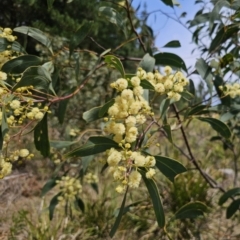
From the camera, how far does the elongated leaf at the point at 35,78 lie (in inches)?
33.9

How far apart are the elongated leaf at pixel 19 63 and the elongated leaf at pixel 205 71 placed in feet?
1.90

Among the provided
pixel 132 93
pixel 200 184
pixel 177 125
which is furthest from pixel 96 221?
pixel 132 93

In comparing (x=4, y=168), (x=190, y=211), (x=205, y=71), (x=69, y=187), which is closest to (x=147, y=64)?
(x=205, y=71)

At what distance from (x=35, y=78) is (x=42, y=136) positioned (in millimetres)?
214

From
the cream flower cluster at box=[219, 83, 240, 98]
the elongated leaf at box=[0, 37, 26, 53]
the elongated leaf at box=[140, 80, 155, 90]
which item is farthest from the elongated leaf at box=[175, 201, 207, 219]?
the elongated leaf at box=[0, 37, 26, 53]

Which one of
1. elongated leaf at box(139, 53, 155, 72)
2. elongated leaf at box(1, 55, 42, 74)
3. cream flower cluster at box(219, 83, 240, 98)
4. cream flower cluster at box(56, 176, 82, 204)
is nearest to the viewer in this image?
elongated leaf at box(1, 55, 42, 74)

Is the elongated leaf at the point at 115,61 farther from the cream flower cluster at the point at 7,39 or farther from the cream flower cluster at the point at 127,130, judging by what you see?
the cream flower cluster at the point at 7,39

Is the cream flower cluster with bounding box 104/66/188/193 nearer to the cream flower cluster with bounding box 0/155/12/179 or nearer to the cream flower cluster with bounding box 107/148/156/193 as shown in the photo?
the cream flower cluster with bounding box 107/148/156/193

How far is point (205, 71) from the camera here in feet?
4.42

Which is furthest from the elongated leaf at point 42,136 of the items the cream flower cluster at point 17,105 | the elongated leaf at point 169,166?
the elongated leaf at point 169,166

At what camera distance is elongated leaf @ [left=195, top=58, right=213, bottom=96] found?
52.5 inches

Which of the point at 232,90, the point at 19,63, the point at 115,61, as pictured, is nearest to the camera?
the point at 115,61

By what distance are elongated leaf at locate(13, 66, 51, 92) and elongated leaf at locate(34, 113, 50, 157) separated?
111 mm

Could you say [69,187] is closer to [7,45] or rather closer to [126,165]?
[7,45]
